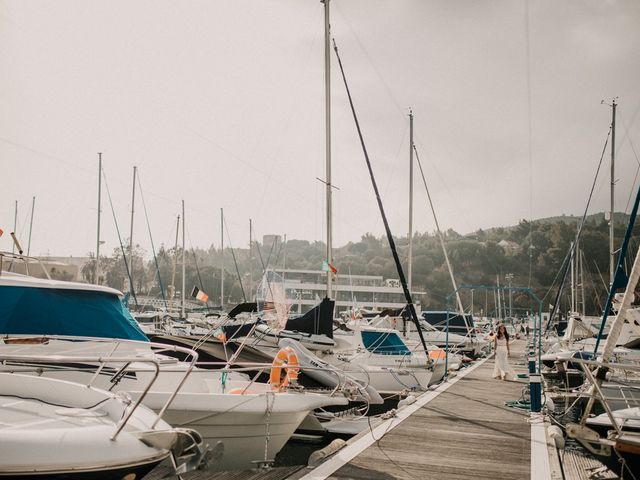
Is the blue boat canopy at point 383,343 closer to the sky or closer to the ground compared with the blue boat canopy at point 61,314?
closer to the ground

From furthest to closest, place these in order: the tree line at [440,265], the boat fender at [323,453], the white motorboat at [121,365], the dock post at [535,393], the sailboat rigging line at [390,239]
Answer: the tree line at [440,265] → the sailboat rigging line at [390,239] → the dock post at [535,393] → the boat fender at [323,453] → the white motorboat at [121,365]

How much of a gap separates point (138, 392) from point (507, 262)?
147 m

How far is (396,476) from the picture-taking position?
7043mm

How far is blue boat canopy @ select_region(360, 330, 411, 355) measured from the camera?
20.0m

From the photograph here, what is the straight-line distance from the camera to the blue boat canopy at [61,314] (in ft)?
27.0

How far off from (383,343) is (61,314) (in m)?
13.3

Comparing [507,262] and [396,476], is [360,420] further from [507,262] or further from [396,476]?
[507,262]

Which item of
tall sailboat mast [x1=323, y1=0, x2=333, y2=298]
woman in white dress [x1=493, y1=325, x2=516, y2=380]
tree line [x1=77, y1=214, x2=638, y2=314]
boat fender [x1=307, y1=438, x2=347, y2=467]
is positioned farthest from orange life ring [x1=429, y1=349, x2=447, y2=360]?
tree line [x1=77, y1=214, x2=638, y2=314]

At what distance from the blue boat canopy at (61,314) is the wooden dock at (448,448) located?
→ 143 inches

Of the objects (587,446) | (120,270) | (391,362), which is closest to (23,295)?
(587,446)

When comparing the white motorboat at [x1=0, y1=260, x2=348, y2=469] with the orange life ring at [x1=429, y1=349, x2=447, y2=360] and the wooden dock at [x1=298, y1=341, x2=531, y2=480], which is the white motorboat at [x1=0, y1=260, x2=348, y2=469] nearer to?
the wooden dock at [x1=298, y1=341, x2=531, y2=480]

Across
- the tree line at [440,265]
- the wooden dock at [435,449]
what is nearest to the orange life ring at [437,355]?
the wooden dock at [435,449]

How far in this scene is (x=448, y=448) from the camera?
855 centimetres

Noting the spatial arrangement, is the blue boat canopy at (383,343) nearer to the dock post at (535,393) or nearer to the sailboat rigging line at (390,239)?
the sailboat rigging line at (390,239)
